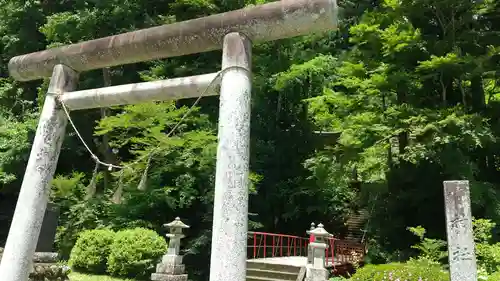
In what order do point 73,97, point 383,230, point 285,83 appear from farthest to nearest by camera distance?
point 285,83 → point 383,230 → point 73,97

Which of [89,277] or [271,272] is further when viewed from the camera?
[89,277]

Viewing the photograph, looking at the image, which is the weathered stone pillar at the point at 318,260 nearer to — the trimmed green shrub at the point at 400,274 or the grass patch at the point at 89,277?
the trimmed green shrub at the point at 400,274

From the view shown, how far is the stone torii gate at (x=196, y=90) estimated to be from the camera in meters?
3.38

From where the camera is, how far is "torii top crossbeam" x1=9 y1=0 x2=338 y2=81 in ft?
12.1

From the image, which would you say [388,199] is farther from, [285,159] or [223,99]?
[223,99]

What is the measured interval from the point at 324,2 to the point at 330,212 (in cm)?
1455

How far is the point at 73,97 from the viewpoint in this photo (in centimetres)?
473

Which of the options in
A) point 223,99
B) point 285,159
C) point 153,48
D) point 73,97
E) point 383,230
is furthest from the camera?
point 285,159

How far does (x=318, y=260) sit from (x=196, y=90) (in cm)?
535

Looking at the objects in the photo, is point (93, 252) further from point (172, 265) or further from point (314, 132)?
point (314, 132)

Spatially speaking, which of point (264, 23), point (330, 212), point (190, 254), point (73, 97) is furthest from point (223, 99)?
point (330, 212)

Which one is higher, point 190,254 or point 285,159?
point 285,159

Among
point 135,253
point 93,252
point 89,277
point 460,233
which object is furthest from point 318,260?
point 93,252

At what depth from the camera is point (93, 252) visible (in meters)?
11.4
